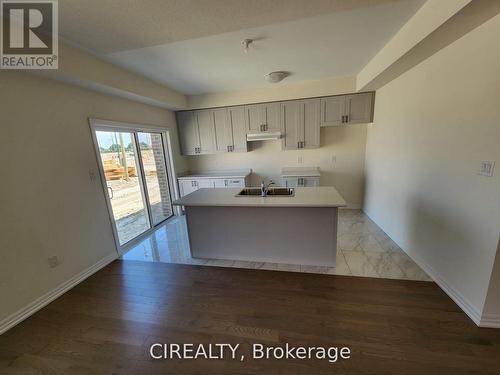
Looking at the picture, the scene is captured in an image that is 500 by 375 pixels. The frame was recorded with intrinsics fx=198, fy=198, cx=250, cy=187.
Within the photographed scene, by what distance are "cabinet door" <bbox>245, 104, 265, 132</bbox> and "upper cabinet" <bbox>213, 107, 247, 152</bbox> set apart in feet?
0.36

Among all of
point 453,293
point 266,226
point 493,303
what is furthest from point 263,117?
point 493,303

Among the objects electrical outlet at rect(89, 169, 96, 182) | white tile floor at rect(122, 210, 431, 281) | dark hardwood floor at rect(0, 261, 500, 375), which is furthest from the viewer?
electrical outlet at rect(89, 169, 96, 182)

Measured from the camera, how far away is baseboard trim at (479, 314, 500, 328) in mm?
1580

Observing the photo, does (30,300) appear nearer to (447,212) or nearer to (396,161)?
(447,212)

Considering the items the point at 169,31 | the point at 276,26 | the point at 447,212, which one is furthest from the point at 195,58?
the point at 447,212

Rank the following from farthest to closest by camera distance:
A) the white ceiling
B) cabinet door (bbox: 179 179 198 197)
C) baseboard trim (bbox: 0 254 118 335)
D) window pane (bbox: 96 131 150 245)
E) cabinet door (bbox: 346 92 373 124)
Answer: cabinet door (bbox: 179 179 198 197)
cabinet door (bbox: 346 92 373 124)
window pane (bbox: 96 131 150 245)
baseboard trim (bbox: 0 254 118 335)
the white ceiling

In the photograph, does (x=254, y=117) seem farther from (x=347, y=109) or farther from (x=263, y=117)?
(x=347, y=109)

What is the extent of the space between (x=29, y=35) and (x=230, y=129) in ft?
9.75

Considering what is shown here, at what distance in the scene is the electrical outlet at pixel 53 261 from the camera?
7.11 feet

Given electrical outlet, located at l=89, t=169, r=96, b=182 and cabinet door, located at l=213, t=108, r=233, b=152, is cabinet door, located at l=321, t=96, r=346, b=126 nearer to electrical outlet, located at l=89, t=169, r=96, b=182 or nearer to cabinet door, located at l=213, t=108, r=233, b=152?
cabinet door, located at l=213, t=108, r=233, b=152

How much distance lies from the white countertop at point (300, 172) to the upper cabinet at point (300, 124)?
504 mm

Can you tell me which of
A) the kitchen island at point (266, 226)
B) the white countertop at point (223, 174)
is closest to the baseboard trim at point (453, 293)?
the kitchen island at point (266, 226)

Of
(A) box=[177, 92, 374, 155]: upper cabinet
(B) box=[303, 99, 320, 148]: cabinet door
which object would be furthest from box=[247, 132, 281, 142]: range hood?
(B) box=[303, 99, 320, 148]: cabinet door

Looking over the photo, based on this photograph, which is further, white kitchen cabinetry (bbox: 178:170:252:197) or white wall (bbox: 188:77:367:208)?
white kitchen cabinetry (bbox: 178:170:252:197)
